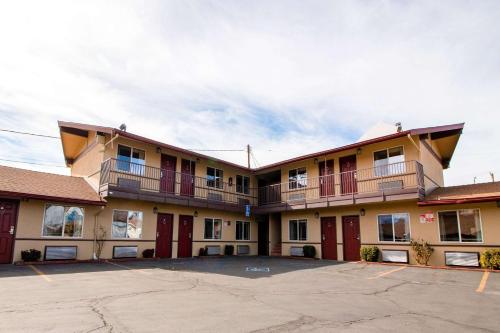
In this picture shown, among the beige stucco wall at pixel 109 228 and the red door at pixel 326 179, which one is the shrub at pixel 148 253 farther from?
the red door at pixel 326 179

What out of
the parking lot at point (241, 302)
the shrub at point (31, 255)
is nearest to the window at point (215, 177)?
the parking lot at point (241, 302)

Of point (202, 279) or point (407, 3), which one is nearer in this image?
point (407, 3)

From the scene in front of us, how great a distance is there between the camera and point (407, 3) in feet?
28.7

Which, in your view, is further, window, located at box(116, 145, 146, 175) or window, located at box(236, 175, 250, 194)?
window, located at box(236, 175, 250, 194)

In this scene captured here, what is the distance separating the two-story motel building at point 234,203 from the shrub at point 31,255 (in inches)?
12.8

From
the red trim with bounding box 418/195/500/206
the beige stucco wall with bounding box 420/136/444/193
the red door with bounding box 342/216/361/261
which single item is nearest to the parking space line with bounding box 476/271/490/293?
the red trim with bounding box 418/195/500/206

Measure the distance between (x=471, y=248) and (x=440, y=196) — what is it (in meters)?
2.46

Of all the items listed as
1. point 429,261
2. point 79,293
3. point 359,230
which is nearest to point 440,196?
point 429,261

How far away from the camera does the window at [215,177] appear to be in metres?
21.2

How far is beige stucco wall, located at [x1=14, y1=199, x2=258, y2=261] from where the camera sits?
45.1 ft

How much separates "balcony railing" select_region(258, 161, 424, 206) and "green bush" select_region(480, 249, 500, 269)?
138 inches

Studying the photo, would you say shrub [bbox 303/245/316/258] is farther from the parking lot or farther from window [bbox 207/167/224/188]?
the parking lot

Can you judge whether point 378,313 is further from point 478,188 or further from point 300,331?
point 478,188

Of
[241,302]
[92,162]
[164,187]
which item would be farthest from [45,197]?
[241,302]
